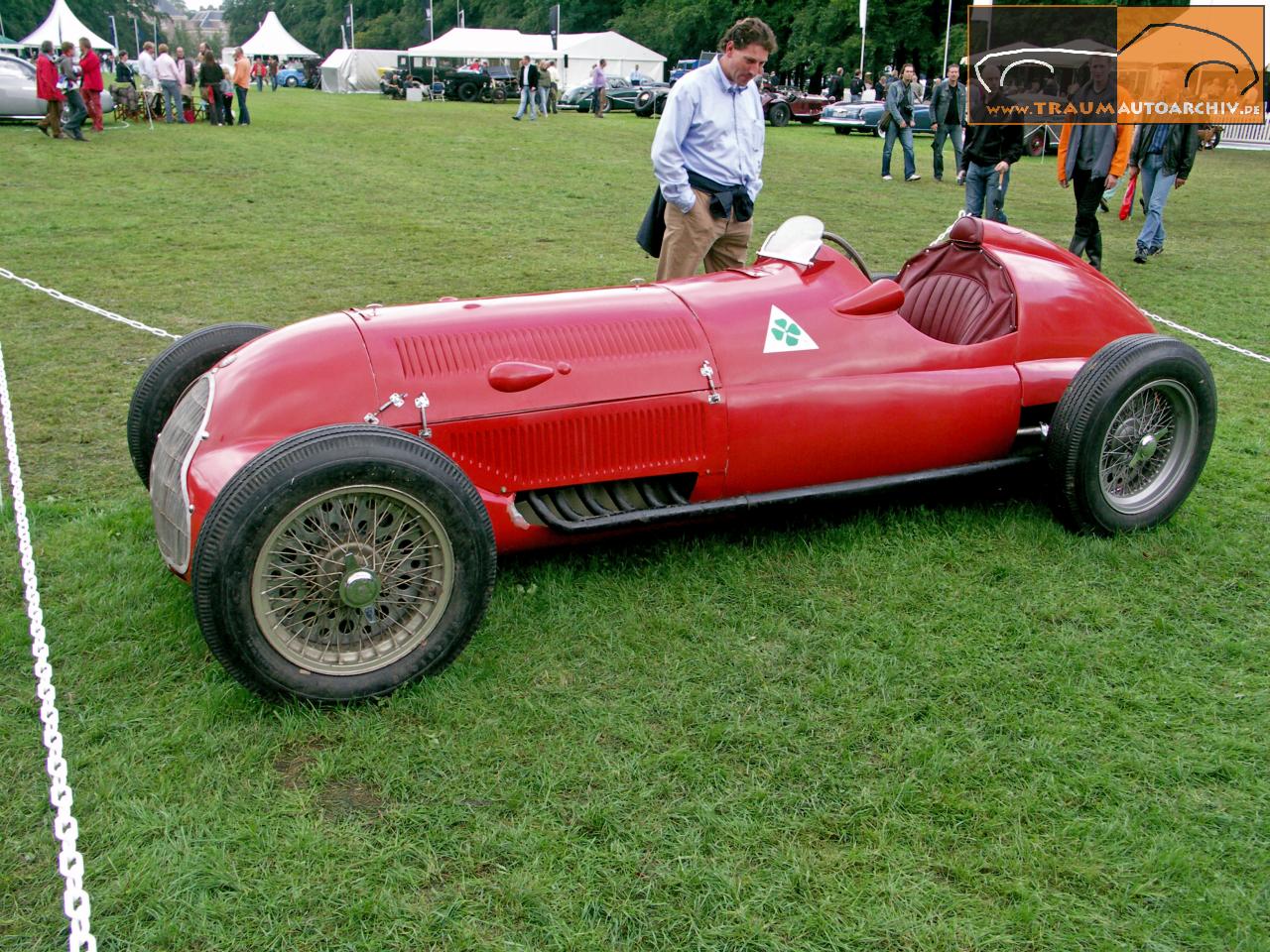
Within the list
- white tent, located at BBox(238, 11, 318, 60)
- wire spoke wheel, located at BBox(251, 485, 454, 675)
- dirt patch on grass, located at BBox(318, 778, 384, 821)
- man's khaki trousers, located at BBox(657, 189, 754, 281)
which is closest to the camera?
dirt patch on grass, located at BBox(318, 778, 384, 821)

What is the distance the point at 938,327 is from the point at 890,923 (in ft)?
10.3

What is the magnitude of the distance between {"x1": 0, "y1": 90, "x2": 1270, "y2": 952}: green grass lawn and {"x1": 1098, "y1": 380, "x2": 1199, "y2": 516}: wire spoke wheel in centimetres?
20

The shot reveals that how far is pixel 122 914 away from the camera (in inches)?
94.8

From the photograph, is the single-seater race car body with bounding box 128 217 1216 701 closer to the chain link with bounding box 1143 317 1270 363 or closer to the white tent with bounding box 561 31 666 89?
the chain link with bounding box 1143 317 1270 363

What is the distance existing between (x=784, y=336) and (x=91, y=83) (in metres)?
21.0

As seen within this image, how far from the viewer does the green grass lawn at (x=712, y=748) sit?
2469 mm

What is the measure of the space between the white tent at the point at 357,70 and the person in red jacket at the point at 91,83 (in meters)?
30.4

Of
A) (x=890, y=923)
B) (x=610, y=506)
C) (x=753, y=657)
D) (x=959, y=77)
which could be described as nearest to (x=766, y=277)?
(x=610, y=506)

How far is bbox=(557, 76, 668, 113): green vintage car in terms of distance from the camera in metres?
33.8

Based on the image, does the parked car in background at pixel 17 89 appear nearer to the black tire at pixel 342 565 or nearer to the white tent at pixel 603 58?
the black tire at pixel 342 565

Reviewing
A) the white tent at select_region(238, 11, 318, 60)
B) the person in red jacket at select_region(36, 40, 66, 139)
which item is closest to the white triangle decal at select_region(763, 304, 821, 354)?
the person in red jacket at select_region(36, 40, 66, 139)

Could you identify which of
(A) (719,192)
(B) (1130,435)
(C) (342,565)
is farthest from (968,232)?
(C) (342,565)

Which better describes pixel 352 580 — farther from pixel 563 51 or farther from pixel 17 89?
pixel 563 51

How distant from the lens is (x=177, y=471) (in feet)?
11.3
